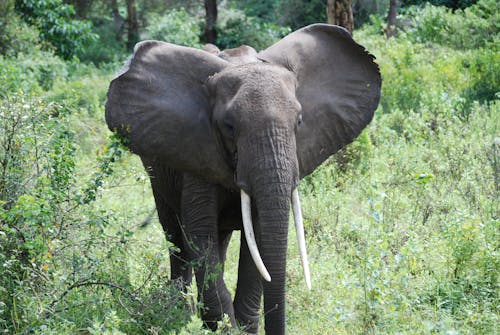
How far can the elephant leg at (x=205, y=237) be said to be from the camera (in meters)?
5.24

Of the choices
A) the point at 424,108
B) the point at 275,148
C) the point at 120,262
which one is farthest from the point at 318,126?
the point at 424,108

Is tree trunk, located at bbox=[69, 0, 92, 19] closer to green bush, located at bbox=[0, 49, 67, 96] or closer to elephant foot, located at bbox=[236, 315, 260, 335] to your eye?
green bush, located at bbox=[0, 49, 67, 96]

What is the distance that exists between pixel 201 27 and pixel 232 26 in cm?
107

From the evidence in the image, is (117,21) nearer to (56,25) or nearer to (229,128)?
(56,25)

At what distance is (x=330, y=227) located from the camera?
728cm

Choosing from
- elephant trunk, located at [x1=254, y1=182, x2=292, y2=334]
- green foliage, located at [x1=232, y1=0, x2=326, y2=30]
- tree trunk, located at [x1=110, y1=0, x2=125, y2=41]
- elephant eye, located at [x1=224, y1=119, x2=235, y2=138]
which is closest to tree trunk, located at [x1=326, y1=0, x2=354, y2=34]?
elephant eye, located at [x1=224, y1=119, x2=235, y2=138]

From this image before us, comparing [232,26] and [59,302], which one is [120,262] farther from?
[232,26]

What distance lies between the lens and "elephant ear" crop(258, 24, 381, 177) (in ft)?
17.4

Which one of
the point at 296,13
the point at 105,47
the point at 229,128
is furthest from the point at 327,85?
the point at 296,13

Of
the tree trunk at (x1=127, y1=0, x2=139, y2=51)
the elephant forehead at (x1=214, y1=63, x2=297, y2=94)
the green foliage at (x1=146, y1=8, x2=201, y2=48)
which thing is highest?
the elephant forehead at (x1=214, y1=63, x2=297, y2=94)

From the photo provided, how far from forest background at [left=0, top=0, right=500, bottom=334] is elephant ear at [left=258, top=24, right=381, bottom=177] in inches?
26.5

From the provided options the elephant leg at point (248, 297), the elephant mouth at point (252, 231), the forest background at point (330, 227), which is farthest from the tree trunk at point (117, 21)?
the elephant mouth at point (252, 231)

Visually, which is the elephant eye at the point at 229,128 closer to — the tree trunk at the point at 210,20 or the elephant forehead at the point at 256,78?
the elephant forehead at the point at 256,78

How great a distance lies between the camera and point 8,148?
5496 mm
